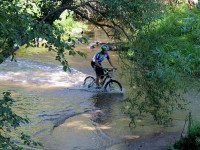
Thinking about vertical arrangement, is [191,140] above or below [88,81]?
below

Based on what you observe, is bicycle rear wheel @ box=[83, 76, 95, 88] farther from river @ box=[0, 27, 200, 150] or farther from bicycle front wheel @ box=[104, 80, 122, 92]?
bicycle front wheel @ box=[104, 80, 122, 92]

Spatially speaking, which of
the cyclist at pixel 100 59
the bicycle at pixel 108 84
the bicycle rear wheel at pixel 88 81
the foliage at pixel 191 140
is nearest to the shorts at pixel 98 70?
the cyclist at pixel 100 59

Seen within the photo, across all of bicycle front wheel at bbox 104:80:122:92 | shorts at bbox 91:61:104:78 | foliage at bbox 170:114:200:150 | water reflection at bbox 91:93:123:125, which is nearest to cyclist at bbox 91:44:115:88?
shorts at bbox 91:61:104:78

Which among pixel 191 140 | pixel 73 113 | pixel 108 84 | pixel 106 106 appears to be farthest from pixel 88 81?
pixel 191 140

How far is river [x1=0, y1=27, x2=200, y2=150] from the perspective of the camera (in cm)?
1030

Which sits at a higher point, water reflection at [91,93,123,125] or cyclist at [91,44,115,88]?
cyclist at [91,44,115,88]

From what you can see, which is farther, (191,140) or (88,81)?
(88,81)

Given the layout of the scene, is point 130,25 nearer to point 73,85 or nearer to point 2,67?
point 73,85

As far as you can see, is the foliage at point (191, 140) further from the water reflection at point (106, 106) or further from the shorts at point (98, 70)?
the shorts at point (98, 70)

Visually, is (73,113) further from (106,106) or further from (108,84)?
(108,84)

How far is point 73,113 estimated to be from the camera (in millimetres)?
12742

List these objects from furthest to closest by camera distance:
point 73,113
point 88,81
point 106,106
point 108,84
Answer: point 88,81 → point 108,84 → point 106,106 → point 73,113

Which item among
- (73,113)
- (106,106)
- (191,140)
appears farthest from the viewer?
(106,106)

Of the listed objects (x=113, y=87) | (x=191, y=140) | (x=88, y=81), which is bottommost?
(x=191, y=140)
